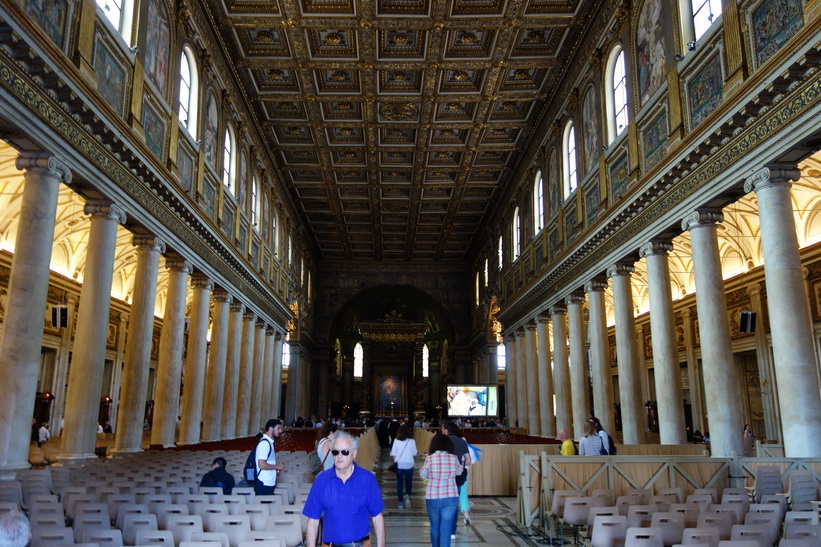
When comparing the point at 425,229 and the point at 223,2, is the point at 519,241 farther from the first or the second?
the point at 223,2

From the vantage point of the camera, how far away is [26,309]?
407 inches

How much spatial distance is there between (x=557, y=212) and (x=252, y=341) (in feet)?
43.6

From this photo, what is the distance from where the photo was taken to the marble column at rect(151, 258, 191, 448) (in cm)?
1747

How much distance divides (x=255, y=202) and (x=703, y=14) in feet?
61.8

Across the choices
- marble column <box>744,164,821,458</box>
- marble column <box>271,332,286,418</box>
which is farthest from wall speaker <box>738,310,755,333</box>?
marble column <box>271,332,286,418</box>

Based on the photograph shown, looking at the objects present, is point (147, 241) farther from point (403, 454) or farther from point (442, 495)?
point (442, 495)

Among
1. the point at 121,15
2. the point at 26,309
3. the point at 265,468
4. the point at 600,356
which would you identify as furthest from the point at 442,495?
the point at 600,356

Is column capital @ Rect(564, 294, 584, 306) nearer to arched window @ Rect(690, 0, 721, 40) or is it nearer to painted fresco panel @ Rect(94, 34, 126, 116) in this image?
arched window @ Rect(690, 0, 721, 40)

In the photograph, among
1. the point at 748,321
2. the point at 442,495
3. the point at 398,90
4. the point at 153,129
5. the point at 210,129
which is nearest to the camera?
the point at 442,495

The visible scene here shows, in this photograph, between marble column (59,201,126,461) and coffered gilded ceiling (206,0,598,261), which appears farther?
coffered gilded ceiling (206,0,598,261)

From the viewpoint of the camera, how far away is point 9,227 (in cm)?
2247

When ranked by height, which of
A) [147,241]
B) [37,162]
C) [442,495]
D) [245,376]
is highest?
[147,241]

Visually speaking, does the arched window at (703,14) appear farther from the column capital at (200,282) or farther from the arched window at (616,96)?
the column capital at (200,282)

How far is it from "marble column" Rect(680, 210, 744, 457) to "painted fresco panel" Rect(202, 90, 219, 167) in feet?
45.3
